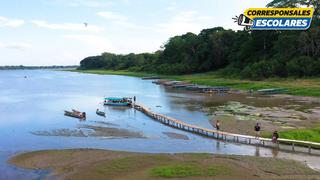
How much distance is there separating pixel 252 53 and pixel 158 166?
10047 cm

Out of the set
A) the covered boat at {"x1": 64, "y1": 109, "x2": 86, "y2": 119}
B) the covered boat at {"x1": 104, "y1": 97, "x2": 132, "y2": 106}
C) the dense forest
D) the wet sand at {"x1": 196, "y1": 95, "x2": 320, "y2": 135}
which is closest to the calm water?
the covered boat at {"x1": 64, "y1": 109, "x2": 86, "y2": 119}

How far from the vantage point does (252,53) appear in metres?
120

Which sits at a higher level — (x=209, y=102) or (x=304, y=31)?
(x=304, y=31)

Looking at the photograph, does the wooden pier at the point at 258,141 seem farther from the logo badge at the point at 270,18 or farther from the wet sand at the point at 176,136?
the logo badge at the point at 270,18

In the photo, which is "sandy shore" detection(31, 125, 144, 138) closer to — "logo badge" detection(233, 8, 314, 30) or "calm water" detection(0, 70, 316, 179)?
"calm water" detection(0, 70, 316, 179)

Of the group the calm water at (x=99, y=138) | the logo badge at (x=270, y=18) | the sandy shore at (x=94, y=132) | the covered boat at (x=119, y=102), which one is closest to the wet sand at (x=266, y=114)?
the calm water at (x=99, y=138)

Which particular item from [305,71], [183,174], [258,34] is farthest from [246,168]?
[258,34]

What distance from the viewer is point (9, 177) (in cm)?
2566

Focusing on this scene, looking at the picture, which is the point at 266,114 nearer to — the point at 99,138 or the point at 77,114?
the point at 99,138

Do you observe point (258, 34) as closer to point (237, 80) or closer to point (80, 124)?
point (237, 80)

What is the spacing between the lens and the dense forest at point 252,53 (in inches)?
3671

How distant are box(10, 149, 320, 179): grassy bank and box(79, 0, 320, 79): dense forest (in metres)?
69.6

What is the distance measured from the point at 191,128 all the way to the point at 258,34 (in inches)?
3322

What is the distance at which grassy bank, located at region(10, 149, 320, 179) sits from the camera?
23906 mm
